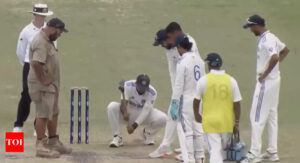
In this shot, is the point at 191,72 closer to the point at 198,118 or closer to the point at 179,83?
the point at 179,83

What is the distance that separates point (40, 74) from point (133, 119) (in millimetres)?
2079

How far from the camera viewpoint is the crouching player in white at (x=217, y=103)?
1040cm

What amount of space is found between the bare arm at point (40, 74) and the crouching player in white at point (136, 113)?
1546mm

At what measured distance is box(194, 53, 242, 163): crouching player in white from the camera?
1040 cm

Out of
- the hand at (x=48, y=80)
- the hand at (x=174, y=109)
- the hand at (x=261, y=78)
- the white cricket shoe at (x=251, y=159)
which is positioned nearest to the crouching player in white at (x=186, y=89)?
the hand at (x=174, y=109)

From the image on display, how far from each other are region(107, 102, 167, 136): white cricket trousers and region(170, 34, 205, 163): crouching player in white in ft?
5.03

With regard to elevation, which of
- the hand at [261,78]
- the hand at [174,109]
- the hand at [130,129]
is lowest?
the hand at [130,129]

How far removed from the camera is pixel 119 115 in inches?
499

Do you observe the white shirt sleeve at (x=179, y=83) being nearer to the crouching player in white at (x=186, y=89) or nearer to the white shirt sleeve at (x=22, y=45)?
the crouching player in white at (x=186, y=89)

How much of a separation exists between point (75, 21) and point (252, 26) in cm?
800

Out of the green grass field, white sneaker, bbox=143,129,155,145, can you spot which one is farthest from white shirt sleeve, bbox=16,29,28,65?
white sneaker, bbox=143,129,155,145

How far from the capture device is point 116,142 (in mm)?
12484

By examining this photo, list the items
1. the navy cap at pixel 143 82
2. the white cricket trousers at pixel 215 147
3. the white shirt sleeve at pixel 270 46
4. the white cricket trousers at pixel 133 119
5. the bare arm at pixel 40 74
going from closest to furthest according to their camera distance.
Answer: the white cricket trousers at pixel 215 147 < the bare arm at pixel 40 74 < the white shirt sleeve at pixel 270 46 < the navy cap at pixel 143 82 < the white cricket trousers at pixel 133 119

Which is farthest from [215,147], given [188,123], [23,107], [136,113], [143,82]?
[23,107]
